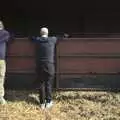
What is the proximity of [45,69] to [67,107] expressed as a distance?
917mm

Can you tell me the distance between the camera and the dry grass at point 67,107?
11289 millimetres

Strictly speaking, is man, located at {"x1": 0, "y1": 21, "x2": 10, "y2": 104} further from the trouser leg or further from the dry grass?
the dry grass

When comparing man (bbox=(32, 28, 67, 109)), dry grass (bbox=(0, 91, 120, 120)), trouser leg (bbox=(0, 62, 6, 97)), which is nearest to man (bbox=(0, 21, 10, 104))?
trouser leg (bbox=(0, 62, 6, 97))

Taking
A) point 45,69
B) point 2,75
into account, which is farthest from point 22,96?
point 45,69

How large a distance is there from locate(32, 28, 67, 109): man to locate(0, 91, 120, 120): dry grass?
22 centimetres

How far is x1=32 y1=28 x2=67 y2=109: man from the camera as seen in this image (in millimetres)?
11695

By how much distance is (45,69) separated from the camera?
11.7 metres

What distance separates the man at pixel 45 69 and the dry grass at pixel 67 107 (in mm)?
221

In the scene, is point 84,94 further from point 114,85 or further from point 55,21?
point 55,21

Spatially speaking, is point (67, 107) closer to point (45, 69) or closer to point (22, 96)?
point (45, 69)

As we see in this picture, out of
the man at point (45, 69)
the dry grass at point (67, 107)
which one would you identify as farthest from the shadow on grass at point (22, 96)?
the man at point (45, 69)

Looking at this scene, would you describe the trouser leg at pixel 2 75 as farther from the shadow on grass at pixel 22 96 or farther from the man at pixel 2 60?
the shadow on grass at pixel 22 96

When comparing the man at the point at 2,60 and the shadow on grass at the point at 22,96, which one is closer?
the man at the point at 2,60

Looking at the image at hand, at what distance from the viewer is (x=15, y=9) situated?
15781mm
